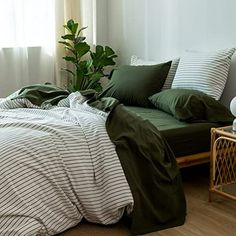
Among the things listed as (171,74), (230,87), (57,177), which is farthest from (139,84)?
(57,177)

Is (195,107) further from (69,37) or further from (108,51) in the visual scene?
(69,37)

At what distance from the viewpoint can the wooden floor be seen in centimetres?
231

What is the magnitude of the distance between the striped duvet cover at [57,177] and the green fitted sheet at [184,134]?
471 mm

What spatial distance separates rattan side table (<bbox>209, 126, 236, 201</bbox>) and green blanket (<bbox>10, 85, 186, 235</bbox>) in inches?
12.0

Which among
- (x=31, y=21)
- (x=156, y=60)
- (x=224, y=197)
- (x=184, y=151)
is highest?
(x=31, y=21)

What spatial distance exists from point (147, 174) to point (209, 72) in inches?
43.8

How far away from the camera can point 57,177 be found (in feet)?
7.20

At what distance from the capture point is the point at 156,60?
404 centimetres

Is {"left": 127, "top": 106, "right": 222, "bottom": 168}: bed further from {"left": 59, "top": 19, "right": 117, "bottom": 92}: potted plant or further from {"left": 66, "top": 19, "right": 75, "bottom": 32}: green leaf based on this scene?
{"left": 66, "top": 19, "right": 75, "bottom": 32}: green leaf

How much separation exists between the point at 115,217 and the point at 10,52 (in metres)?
2.53

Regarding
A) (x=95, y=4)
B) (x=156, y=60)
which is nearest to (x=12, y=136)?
(x=156, y=60)

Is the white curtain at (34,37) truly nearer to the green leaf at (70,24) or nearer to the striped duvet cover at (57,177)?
the green leaf at (70,24)

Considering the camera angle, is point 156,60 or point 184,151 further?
point 156,60

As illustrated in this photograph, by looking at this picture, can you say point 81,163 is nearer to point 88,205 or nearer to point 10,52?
point 88,205
